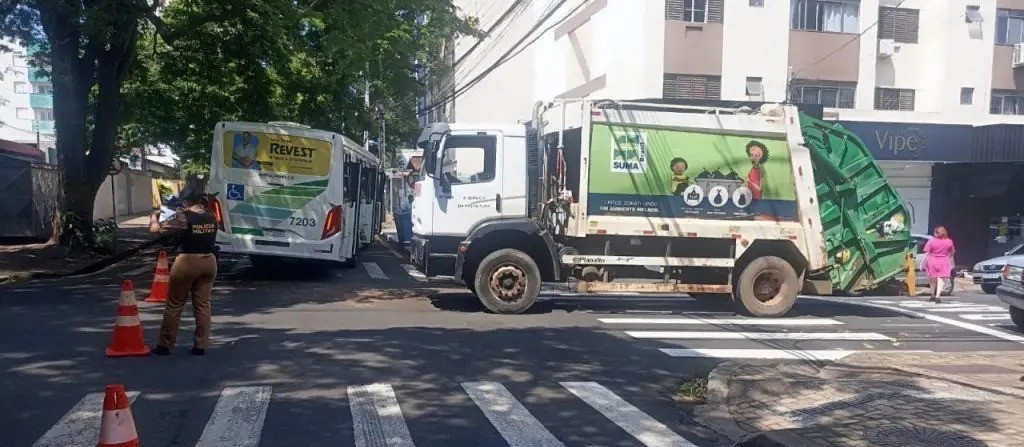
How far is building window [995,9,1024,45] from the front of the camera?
25453 millimetres

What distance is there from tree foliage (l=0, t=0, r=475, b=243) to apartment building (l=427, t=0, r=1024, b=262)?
506 centimetres

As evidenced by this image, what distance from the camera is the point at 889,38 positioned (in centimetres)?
2478

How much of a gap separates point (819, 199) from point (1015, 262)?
289 cm

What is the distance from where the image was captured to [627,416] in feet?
21.5

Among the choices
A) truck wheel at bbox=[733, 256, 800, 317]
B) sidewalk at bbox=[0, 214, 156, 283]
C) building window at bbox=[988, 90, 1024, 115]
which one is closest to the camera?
truck wheel at bbox=[733, 256, 800, 317]

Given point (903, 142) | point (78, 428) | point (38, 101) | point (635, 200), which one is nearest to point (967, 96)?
point (903, 142)

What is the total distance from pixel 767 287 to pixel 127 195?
112 feet

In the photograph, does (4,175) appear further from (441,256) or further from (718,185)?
(718,185)

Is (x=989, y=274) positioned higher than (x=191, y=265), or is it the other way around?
(x=191, y=265)

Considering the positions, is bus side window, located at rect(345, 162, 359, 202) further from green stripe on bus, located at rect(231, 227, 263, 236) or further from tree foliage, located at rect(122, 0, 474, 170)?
tree foliage, located at rect(122, 0, 474, 170)

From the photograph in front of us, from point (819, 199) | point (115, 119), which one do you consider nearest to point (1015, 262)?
point (819, 199)

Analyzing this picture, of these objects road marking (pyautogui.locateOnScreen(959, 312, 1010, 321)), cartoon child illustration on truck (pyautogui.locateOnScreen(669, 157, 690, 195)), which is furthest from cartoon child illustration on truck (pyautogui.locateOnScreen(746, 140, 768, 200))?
road marking (pyautogui.locateOnScreen(959, 312, 1010, 321))

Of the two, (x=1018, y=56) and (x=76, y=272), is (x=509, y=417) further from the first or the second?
(x=1018, y=56)

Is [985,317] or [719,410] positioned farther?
[985,317]
